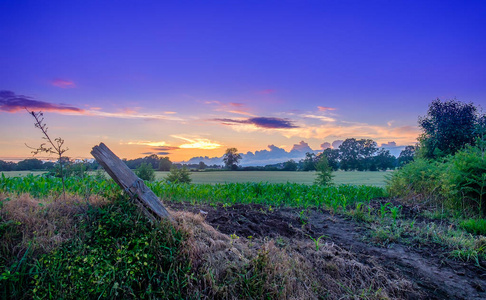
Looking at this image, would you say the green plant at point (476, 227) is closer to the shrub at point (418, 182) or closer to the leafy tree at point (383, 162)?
the shrub at point (418, 182)

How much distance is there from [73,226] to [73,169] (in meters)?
2.00

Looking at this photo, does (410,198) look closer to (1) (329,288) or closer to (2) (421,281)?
(2) (421,281)

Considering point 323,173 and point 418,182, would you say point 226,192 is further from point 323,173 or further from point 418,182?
point 323,173

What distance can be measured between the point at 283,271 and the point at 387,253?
230cm

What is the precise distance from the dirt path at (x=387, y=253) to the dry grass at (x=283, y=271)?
1.06 feet

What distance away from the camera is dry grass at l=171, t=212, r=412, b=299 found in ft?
10.7

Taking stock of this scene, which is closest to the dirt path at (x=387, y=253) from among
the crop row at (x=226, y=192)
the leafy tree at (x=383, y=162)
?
the crop row at (x=226, y=192)

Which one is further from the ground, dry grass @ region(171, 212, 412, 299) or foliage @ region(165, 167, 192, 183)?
foliage @ region(165, 167, 192, 183)

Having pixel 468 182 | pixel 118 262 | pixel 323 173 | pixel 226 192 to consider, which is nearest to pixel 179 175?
pixel 226 192

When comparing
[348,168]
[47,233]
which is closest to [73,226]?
[47,233]

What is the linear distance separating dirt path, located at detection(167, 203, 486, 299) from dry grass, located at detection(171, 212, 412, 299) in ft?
1.06

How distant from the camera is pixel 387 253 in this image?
4.73 m

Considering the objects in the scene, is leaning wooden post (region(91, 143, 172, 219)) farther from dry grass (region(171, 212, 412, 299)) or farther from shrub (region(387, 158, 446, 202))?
shrub (region(387, 158, 446, 202))

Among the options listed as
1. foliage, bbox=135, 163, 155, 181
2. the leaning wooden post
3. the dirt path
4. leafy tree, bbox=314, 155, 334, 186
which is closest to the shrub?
leafy tree, bbox=314, 155, 334, 186
